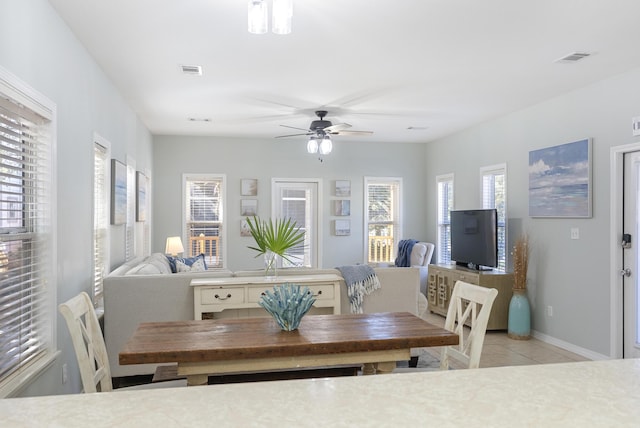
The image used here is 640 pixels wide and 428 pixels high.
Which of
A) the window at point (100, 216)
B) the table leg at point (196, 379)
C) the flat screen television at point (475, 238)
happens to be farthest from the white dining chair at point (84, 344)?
the flat screen television at point (475, 238)

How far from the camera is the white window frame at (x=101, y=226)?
4.14 metres

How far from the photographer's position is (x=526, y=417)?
0.95 metres

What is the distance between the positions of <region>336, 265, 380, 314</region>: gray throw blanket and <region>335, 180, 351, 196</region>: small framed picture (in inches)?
169

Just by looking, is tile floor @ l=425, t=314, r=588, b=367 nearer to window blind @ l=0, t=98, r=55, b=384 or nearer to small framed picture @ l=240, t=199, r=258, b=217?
window blind @ l=0, t=98, r=55, b=384

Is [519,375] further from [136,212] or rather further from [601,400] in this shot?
[136,212]

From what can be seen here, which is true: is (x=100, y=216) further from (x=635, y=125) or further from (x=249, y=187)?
(x=635, y=125)

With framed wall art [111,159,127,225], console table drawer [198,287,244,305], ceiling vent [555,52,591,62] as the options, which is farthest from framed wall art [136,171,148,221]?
ceiling vent [555,52,591,62]

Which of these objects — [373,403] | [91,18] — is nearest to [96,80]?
[91,18]

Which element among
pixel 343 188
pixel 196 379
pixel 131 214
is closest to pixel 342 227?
pixel 343 188

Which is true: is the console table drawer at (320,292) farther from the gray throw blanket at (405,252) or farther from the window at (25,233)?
the gray throw blanket at (405,252)

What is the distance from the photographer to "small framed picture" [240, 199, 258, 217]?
316 inches

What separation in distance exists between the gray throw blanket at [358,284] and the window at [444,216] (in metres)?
4.13

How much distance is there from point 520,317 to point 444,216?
111 inches

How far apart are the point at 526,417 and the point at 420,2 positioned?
103 inches
